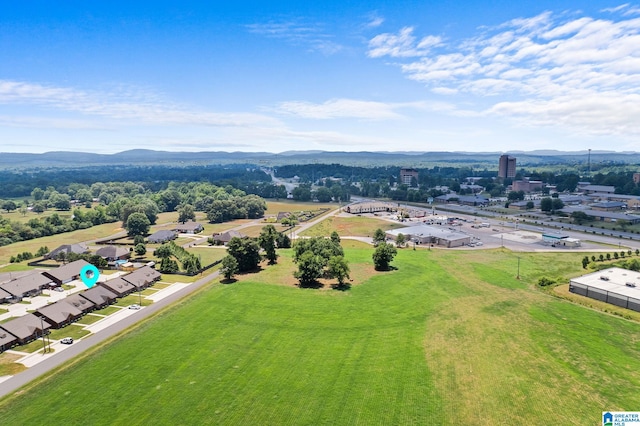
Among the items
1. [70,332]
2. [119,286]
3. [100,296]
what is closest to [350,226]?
[119,286]

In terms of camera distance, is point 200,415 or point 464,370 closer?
point 200,415

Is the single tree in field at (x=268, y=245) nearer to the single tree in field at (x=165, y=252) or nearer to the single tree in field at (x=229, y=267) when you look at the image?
the single tree in field at (x=229, y=267)

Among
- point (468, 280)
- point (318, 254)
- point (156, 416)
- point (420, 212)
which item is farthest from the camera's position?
point (420, 212)

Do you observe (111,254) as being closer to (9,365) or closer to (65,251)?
(65,251)

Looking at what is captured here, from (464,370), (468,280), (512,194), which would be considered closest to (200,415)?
(464,370)

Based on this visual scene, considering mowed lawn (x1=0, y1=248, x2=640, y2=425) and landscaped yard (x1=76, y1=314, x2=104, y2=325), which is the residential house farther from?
landscaped yard (x1=76, y1=314, x2=104, y2=325)

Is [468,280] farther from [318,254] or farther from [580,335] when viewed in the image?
[318,254]
